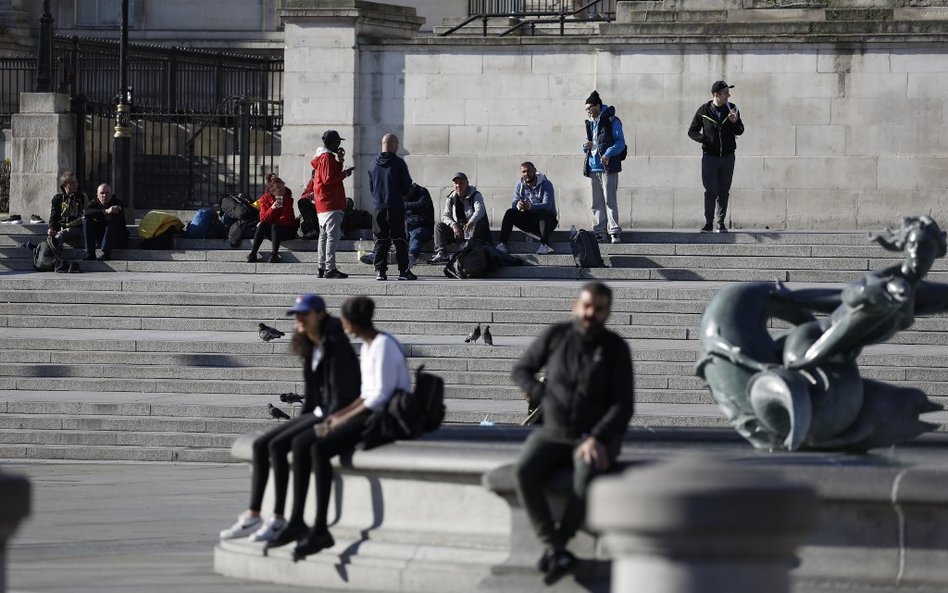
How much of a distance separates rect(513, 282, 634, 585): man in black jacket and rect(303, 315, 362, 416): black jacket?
5.20 ft

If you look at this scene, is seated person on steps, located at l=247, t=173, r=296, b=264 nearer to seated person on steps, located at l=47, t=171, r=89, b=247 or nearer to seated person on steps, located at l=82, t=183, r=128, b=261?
seated person on steps, located at l=82, t=183, r=128, b=261

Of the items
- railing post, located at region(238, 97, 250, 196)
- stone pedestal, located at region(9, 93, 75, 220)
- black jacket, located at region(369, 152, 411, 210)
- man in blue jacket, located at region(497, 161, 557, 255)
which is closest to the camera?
black jacket, located at region(369, 152, 411, 210)

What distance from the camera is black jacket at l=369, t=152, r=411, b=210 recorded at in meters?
20.7

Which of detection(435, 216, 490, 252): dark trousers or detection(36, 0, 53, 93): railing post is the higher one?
detection(36, 0, 53, 93): railing post

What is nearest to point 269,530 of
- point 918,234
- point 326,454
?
point 326,454

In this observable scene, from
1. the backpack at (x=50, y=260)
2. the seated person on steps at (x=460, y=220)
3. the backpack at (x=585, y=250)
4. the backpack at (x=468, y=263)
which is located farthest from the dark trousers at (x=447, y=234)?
the backpack at (x=50, y=260)

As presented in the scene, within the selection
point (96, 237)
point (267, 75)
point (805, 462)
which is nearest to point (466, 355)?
point (96, 237)

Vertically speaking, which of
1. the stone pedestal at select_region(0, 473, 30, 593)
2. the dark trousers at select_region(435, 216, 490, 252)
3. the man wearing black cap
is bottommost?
the stone pedestal at select_region(0, 473, 30, 593)

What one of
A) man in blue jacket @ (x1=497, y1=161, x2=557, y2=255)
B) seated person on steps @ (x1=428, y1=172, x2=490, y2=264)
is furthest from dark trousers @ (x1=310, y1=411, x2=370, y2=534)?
man in blue jacket @ (x1=497, y1=161, x2=557, y2=255)

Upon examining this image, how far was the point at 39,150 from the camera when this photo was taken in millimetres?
26094

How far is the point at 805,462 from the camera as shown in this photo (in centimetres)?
950

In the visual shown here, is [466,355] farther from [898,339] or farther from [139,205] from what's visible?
[139,205]

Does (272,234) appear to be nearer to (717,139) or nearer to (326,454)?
(717,139)

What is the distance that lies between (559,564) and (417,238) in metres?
13.1
